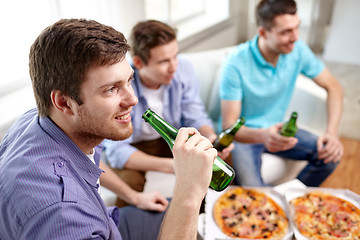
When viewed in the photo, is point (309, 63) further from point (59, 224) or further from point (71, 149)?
point (59, 224)

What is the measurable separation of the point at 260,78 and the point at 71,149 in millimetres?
1199

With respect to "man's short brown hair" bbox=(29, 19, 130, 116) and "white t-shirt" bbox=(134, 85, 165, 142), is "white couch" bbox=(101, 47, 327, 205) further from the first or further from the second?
"man's short brown hair" bbox=(29, 19, 130, 116)

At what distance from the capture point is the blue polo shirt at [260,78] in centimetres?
171

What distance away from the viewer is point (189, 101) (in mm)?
1683

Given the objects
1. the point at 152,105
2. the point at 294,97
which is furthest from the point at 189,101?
the point at 294,97

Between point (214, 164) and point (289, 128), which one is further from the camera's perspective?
point (289, 128)

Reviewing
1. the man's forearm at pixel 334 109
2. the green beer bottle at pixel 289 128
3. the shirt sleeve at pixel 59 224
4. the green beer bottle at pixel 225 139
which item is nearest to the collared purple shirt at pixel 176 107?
the green beer bottle at pixel 225 139

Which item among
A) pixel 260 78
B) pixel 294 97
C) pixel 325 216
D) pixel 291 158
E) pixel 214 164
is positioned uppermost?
pixel 214 164

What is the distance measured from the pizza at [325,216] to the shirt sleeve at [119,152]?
0.77 meters

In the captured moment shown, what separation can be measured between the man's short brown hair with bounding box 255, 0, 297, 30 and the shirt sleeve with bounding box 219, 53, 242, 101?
25cm

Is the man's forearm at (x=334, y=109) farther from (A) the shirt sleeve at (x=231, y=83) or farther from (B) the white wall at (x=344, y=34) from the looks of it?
(B) the white wall at (x=344, y=34)

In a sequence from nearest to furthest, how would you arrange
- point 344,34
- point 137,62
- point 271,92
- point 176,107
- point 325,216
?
point 325,216
point 137,62
point 176,107
point 271,92
point 344,34

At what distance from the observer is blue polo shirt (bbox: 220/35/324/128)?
171cm

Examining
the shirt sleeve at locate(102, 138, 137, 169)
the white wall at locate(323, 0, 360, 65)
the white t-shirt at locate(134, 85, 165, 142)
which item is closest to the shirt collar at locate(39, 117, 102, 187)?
the shirt sleeve at locate(102, 138, 137, 169)
